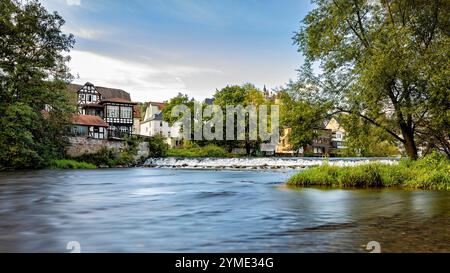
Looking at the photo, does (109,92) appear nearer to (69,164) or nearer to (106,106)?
(106,106)

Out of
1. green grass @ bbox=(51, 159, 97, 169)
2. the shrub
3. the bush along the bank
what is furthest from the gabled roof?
the bush along the bank

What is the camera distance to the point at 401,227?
26.9ft

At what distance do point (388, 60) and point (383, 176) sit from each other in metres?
5.00

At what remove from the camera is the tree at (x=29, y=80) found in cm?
3456

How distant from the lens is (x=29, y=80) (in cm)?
3791

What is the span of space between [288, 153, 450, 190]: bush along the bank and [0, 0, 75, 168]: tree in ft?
80.4

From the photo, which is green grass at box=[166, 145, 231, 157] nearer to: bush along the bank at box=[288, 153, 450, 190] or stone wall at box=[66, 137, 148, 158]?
stone wall at box=[66, 137, 148, 158]

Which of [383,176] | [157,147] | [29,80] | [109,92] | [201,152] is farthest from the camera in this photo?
[109,92]

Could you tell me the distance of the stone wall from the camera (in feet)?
160

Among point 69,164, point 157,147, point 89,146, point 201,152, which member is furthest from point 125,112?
point 69,164

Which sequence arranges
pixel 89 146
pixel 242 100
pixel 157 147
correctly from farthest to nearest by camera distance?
pixel 242 100 < pixel 157 147 < pixel 89 146

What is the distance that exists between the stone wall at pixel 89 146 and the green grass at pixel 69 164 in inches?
139
